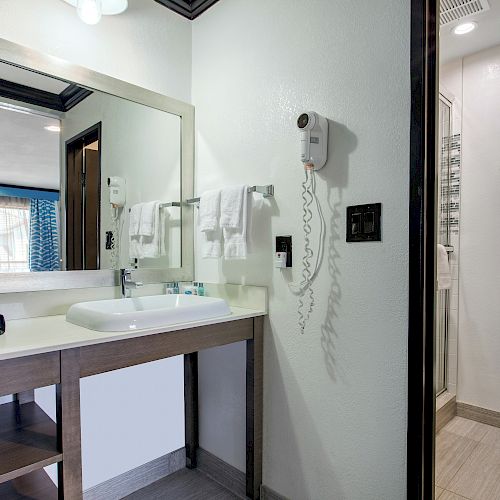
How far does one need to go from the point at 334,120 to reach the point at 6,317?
1.47 metres

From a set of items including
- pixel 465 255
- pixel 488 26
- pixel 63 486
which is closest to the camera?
pixel 63 486

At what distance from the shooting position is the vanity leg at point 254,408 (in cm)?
168

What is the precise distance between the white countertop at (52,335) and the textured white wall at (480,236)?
179cm

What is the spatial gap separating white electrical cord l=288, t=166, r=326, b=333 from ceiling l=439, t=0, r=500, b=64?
1.41 meters

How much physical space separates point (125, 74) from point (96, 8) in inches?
11.6

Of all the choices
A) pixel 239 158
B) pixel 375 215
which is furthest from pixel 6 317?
pixel 375 215

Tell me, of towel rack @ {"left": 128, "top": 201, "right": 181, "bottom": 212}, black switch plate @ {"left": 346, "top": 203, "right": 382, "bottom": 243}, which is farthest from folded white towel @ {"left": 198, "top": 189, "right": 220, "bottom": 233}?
black switch plate @ {"left": 346, "top": 203, "right": 382, "bottom": 243}

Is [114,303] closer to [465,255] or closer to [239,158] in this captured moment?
[239,158]

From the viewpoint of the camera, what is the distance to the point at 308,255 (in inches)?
60.7

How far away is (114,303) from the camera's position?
172 centimetres

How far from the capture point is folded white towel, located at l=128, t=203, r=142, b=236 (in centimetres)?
188

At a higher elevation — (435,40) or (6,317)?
(435,40)

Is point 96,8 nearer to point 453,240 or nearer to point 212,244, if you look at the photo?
point 212,244

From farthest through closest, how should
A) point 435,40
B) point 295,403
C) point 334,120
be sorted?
point 295,403 < point 334,120 < point 435,40
